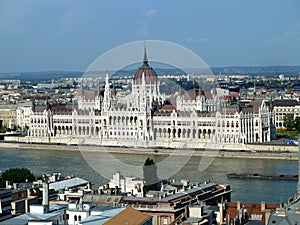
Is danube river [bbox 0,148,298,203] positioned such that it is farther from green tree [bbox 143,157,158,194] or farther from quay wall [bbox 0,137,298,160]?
green tree [bbox 143,157,158,194]

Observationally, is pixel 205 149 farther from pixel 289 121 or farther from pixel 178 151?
pixel 289 121

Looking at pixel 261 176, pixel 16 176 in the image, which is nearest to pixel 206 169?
pixel 261 176

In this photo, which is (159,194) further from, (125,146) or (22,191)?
(125,146)

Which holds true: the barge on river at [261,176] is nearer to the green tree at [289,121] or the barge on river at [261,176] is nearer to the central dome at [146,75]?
the central dome at [146,75]

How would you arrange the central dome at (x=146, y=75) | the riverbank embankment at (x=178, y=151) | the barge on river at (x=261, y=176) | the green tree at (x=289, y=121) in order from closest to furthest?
the barge on river at (x=261, y=176), the riverbank embankment at (x=178, y=151), the central dome at (x=146, y=75), the green tree at (x=289, y=121)

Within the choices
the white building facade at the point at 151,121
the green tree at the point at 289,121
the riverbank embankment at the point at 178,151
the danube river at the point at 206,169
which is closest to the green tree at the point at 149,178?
the danube river at the point at 206,169

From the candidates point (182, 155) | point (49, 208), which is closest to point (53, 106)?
point (182, 155)
